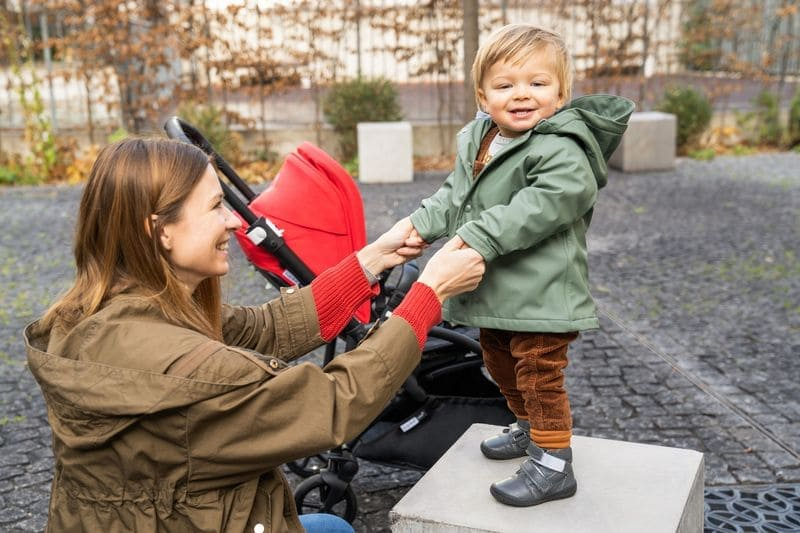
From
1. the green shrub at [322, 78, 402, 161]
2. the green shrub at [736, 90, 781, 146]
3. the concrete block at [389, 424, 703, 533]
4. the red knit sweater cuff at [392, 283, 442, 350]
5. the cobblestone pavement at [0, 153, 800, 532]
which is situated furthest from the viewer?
the green shrub at [736, 90, 781, 146]

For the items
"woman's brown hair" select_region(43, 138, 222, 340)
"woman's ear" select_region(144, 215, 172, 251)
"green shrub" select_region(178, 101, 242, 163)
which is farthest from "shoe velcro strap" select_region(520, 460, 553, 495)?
"green shrub" select_region(178, 101, 242, 163)

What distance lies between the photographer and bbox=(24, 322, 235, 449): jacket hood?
1.79m

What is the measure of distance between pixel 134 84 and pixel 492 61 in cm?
1041

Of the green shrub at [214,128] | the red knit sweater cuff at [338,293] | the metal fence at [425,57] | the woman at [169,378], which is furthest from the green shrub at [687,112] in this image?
the woman at [169,378]

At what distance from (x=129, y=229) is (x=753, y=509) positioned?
8.64 ft

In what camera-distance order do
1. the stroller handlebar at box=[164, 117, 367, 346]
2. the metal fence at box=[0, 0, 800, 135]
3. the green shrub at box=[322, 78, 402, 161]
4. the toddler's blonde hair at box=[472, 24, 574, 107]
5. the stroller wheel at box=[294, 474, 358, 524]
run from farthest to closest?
1. the metal fence at box=[0, 0, 800, 135]
2. the green shrub at box=[322, 78, 402, 161]
3. the stroller wheel at box=[294, 474, 358, 524]
4. the stroller handlebar at box=[164, 117, 367, 346]
5. the toddler's blonde hair at box=[472, 24, 574, 107]

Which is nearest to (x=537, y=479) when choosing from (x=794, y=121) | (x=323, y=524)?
(x=323, y=524)

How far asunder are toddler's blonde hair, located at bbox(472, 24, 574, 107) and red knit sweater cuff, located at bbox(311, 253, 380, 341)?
680 mm

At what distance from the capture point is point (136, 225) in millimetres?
1956

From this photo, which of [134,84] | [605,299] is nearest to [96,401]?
[605,299]

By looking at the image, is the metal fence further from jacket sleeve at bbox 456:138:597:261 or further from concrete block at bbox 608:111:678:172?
jacket sleeve at bbox 456:138:597:261

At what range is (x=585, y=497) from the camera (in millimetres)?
2611

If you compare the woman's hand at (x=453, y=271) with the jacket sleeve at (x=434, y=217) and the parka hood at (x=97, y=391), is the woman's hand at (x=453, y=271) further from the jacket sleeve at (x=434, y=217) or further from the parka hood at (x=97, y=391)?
the parka hood at (x=97, y=391)

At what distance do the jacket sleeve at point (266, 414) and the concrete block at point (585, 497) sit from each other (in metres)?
0.69
